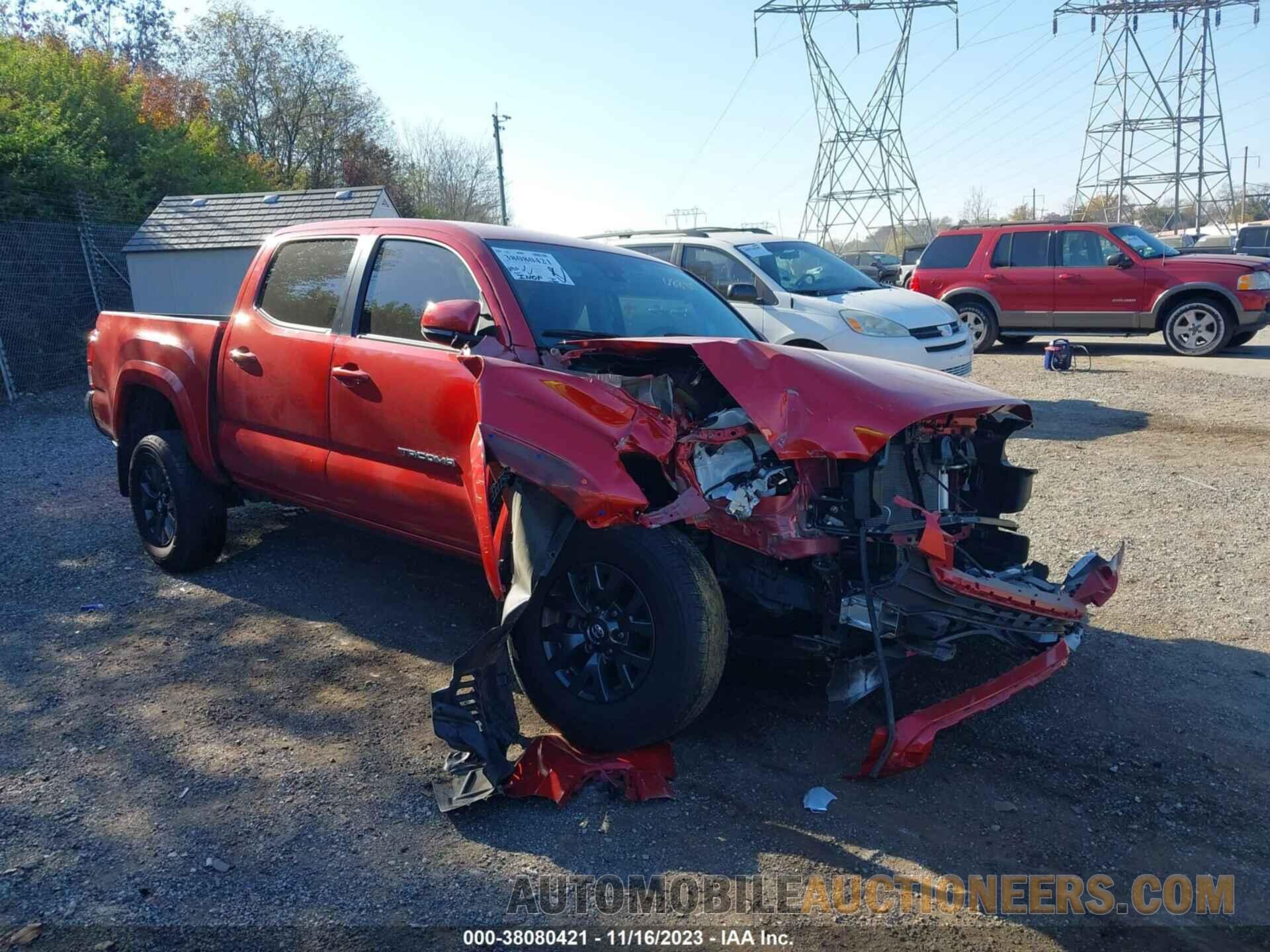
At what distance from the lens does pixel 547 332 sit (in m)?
4.21

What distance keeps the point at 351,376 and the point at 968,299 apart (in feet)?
42.6

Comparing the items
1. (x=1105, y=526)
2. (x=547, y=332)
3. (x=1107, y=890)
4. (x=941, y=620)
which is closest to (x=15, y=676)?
(x=547, y=332)

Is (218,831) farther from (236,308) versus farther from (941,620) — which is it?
(236,308)

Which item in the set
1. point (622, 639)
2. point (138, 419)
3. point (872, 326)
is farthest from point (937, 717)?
point (872, 326)

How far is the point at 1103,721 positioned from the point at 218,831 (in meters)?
3.29

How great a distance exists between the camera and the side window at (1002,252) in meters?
15.3

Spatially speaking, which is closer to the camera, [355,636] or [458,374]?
[458,374]

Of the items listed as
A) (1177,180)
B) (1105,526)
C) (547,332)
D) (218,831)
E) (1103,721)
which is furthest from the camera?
(1177,180)

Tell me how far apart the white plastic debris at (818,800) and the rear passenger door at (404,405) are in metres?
1.69

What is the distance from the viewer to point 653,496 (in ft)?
12.2

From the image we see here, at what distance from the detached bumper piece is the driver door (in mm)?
6185

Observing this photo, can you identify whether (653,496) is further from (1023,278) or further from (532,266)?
(1023,278)

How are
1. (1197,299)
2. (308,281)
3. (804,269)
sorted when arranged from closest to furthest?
(308,281), (804,269), (1197,299)

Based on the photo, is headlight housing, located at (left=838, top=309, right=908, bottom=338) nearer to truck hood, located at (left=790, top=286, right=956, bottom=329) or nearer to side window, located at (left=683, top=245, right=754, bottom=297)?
truck hood, located at (left=790, top=286, right=956, bottom=329)
